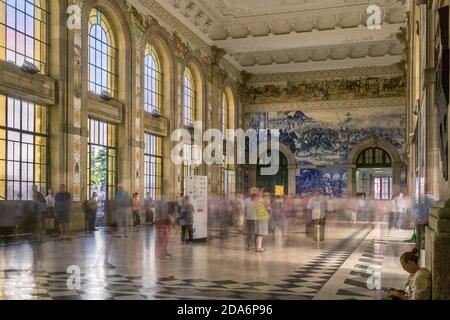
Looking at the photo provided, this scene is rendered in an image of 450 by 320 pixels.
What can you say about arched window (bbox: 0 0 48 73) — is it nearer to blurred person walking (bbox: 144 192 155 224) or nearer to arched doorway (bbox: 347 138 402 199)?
blurred person walking (bbox: 144 192 155 224)

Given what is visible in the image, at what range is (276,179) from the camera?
37156 millimetres

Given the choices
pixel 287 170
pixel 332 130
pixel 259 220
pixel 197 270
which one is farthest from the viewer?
pixel 287 170

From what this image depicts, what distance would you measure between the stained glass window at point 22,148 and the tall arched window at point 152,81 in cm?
737

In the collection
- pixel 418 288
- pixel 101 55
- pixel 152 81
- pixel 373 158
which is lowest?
pixel 418 288

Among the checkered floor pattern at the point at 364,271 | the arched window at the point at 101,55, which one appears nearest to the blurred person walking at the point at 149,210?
the arched window at the point at 101,55

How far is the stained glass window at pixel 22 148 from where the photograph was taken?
1563 cm

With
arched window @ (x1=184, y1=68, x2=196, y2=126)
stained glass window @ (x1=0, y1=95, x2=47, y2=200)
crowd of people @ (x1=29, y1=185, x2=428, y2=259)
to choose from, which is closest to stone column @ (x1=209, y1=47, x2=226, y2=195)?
arched window @ (x1=184, y1=68, x2=196, y2=126)

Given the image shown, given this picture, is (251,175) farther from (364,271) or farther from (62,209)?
(364,271)

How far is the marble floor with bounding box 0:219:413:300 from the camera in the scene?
7816mm

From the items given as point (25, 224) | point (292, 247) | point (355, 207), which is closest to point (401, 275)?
point (292, 247)

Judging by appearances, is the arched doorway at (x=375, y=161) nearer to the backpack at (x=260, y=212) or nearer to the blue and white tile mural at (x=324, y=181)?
the blue and white tile mural at (x=324, y=181)

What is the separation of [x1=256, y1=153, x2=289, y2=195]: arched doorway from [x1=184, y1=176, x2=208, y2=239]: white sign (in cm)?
2111

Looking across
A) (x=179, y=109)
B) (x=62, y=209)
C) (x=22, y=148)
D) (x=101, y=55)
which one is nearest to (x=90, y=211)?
(x=62, y=209)

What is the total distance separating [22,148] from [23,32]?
332cm
